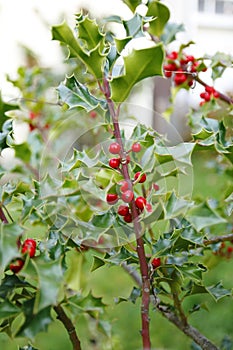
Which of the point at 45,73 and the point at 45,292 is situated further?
the point at 45,73

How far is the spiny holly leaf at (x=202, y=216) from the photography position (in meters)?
0.81

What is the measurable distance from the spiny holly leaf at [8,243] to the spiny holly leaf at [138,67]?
296 millimetres

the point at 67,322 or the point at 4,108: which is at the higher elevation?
the point at 4,108

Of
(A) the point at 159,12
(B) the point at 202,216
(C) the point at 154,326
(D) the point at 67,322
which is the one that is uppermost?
(A) the point at 159,12

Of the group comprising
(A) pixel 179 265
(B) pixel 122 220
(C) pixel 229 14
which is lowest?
(C) pixel 229 14

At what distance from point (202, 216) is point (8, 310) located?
31cm

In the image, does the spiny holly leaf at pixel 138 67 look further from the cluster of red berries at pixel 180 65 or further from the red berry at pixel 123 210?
the cluster of red berries at pixel 180 65

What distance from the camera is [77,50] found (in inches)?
36.8

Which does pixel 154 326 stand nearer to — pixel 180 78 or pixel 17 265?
pixel 180 78

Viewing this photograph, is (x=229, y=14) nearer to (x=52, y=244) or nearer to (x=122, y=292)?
(x=122, y=292)

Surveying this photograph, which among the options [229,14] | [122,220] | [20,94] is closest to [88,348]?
[20,94]

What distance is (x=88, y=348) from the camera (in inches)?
84.4

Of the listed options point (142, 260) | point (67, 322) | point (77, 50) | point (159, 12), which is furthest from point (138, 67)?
point (159, 12)

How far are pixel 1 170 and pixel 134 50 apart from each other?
1.03 feet
